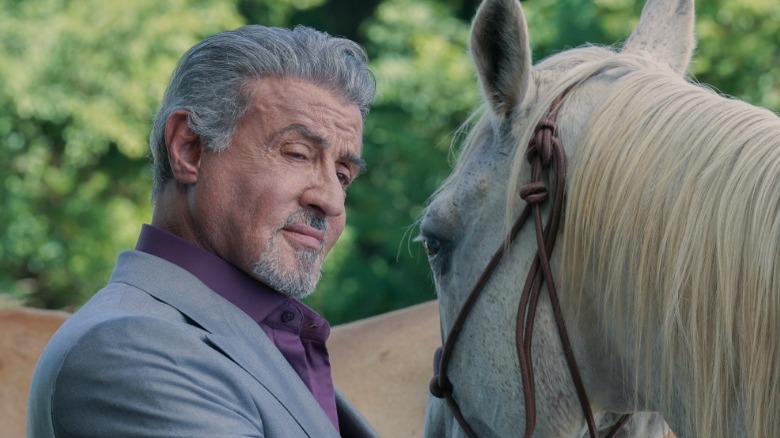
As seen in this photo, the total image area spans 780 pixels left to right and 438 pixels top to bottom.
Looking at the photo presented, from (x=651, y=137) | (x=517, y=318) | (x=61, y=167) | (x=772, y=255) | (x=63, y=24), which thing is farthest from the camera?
(x=61, y=167)

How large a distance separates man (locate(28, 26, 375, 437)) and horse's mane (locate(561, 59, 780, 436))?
428mm

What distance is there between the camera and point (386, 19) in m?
8.27

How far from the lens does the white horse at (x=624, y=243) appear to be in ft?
4.68

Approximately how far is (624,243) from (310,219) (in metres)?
0.51

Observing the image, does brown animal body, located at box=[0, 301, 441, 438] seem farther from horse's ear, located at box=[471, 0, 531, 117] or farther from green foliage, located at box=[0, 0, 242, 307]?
green foliage, located at box=[0, 0, 242, 307]

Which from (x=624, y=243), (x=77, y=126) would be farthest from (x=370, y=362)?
(x=77, y=126)

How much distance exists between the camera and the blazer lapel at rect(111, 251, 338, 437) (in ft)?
5.10

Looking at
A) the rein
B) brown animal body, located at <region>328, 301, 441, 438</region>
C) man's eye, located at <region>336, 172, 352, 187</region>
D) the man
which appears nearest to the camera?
the man

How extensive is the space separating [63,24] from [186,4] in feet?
3.28

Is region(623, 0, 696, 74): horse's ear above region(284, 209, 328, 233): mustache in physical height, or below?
above

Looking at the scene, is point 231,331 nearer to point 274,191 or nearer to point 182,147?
point 274,191

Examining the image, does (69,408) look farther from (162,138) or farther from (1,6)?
(1,6)

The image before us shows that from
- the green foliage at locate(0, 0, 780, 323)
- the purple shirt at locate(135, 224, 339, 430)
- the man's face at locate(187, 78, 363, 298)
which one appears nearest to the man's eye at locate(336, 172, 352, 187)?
the man's face at locate(187, 78, 363, 298)

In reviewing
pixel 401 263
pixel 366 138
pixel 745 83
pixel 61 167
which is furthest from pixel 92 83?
pixel 745 83
